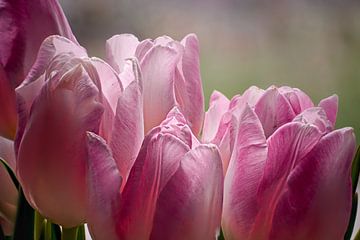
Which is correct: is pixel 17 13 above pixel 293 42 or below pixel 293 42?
above

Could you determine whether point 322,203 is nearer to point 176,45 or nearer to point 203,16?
point 176,45

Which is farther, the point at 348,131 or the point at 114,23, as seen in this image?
the point at 114,23

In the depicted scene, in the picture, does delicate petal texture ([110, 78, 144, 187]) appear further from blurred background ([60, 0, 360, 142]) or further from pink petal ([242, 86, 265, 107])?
blurred background ([60, 0, 360, 142])

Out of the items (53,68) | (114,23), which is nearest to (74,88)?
(53,68)

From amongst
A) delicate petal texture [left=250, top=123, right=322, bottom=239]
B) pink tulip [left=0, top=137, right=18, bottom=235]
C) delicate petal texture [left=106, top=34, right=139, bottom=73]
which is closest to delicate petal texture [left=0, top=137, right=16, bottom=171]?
pink tulip [left=0, top=137, right=18, bottom=235]

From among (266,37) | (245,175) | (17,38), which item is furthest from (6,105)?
(266,37)

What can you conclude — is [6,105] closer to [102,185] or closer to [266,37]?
[102,185]
